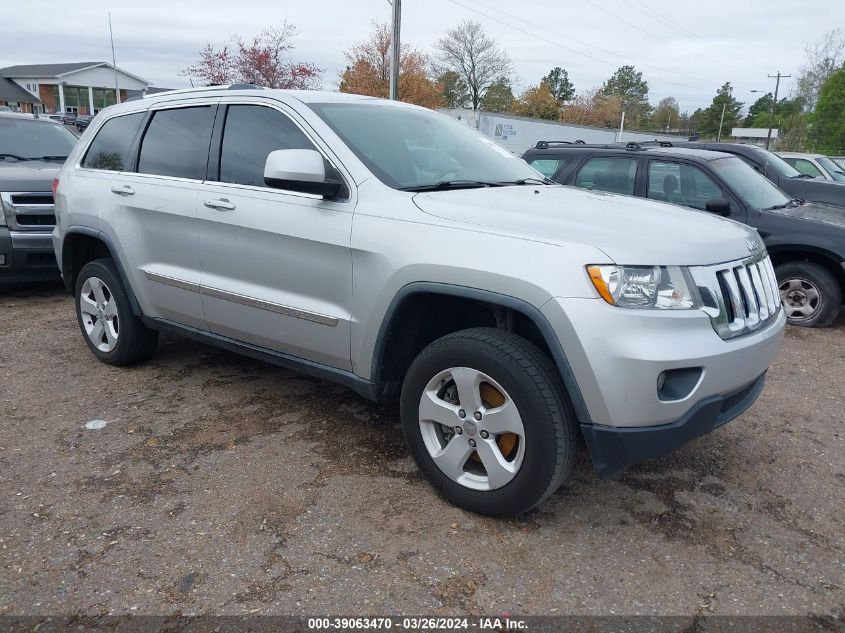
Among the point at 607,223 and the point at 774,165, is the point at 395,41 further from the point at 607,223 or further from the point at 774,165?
the point at 607,223

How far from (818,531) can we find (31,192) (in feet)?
23.5

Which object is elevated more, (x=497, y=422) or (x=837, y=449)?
(x=497, y=422)

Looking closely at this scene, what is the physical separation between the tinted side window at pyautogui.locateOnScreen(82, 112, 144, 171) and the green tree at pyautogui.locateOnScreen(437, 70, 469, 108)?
2550 inches

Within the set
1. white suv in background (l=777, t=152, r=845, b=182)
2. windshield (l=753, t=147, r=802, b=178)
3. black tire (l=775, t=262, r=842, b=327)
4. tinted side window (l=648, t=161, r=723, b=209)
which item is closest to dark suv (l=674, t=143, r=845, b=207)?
windshield (l=753, t=147, r=802, b=178)

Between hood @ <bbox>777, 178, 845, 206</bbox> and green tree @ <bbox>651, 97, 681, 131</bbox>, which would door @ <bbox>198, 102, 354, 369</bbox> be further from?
green tree @ <bbox>651, 97, 681, 131</bbox>

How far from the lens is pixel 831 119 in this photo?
38938 millimetres

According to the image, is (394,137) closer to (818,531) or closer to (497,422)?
(497,422)

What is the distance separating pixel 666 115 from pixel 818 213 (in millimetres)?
98384

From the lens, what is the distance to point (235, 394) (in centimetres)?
450

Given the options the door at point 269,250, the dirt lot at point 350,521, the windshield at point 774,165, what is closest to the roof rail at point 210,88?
the door at point 269,250

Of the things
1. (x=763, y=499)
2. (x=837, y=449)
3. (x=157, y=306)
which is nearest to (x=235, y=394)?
(x=157, y=306)

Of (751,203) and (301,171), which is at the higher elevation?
(301,171)

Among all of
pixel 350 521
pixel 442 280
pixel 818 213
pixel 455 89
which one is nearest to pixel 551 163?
pixel 818 213

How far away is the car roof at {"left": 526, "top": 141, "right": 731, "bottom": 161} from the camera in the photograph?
7.04 metres
